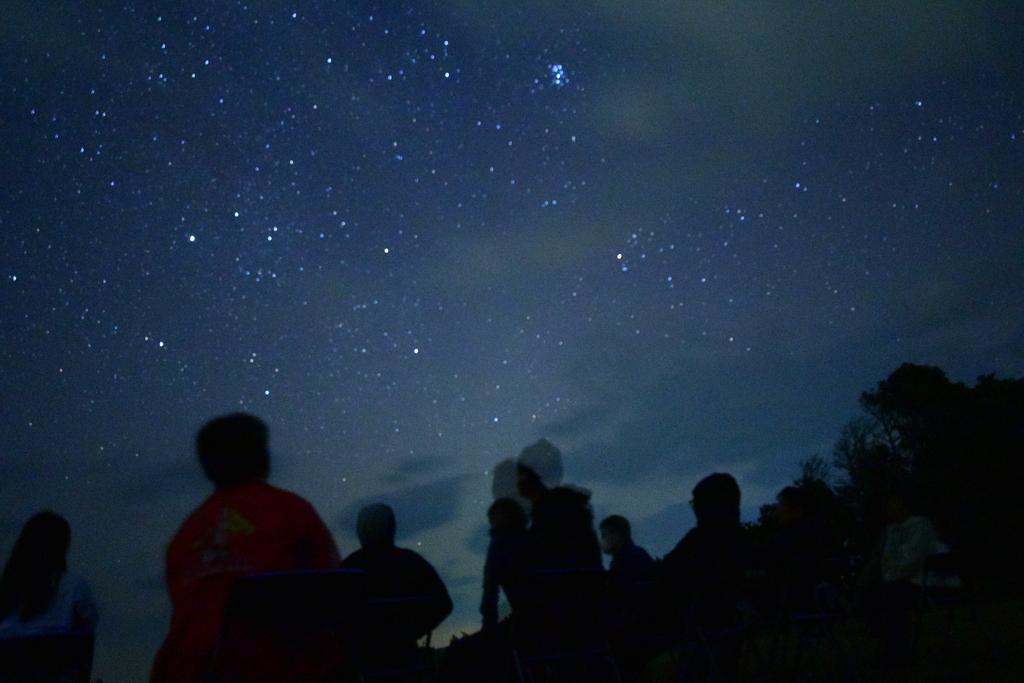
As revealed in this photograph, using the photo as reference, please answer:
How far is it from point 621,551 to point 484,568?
1.77 m

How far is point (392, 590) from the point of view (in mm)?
4941

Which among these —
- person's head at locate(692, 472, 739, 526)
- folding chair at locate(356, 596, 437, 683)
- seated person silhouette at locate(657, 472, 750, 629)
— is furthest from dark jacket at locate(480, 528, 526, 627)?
person's head at locate(692, 472, 739, 526)

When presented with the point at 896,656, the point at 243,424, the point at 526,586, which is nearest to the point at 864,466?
the point at 896,656

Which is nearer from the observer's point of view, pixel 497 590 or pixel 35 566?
pixel 35 566

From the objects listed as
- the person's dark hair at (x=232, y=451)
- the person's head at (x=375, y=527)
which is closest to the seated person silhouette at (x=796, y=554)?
the person's head at (x=375, y=527)

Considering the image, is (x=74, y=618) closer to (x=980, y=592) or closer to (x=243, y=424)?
(x=243, y=424)

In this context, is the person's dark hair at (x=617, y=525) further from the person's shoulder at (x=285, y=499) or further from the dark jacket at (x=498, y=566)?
the person's shoulder at (x=285, y=499)

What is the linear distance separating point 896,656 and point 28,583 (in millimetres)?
5830

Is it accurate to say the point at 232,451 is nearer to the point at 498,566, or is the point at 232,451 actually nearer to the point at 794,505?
the point at 498,566

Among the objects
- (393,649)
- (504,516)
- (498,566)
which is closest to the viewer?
(393,649)

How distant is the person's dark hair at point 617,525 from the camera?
6551 mm

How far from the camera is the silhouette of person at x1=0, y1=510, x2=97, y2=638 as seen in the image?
4078 millimetres

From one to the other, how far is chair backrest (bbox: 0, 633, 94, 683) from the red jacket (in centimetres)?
85

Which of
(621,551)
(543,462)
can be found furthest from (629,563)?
(543,462)
